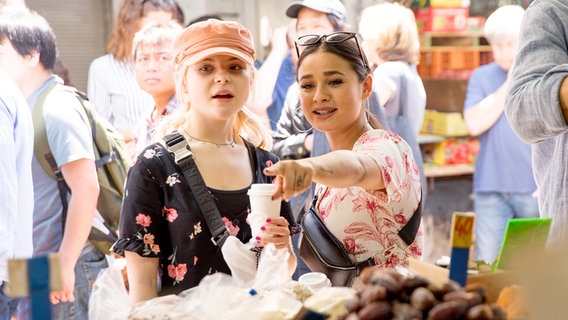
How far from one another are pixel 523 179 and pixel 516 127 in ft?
9.05

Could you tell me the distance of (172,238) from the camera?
1920 millimetres

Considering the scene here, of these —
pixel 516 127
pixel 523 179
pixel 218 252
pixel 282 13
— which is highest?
pixel 282 13

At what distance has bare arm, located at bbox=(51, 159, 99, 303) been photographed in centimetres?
290

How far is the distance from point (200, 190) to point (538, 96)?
87 cm

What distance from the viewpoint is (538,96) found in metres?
1.79

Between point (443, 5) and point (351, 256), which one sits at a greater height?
point (443, 5)

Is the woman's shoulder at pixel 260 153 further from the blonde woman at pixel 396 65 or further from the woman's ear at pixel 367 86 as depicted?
the blonde woman at pixel 396 65

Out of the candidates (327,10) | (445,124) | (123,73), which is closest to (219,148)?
(327,10)

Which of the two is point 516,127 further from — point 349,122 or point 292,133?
point 292,133

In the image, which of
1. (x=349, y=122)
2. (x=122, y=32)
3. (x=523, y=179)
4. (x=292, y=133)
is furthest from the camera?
(x=523, y=179)

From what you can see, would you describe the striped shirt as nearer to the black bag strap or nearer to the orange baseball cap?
the orange baseball cap

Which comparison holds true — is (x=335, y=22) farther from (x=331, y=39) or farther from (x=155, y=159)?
(x=155, y=159)

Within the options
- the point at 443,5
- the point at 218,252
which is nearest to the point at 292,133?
the point at 218,252

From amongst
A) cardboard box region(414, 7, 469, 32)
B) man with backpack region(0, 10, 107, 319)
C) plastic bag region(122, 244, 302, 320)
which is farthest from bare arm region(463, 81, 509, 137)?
plastic bag region(122, 244, 302, 320)
